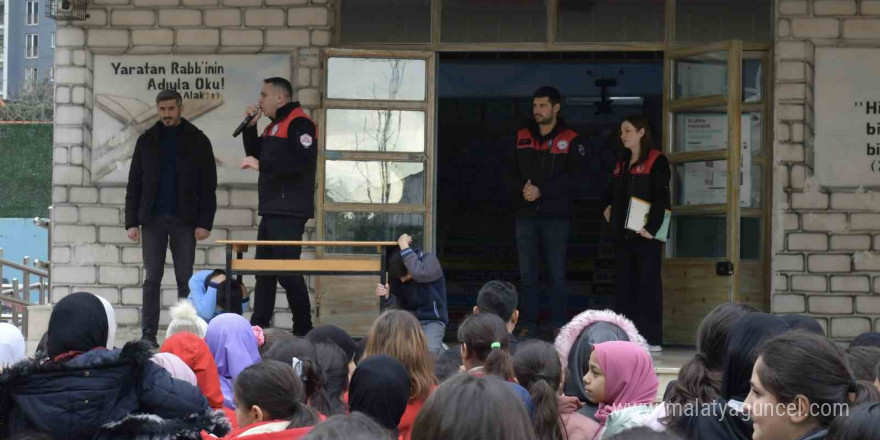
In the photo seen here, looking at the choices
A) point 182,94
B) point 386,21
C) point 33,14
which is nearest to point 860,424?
point 386,21

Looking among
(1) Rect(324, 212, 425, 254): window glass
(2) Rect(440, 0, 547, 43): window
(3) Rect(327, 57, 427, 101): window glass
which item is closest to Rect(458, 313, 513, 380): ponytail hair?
(1) Rect(324, 212, 425, 254): window glass

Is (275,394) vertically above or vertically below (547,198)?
below

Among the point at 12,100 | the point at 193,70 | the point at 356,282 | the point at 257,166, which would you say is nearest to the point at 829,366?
the point at 257,166

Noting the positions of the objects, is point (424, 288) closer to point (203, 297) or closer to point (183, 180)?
point (203, 297)

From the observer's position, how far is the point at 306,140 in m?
8.02

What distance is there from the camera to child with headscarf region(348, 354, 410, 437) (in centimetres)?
374

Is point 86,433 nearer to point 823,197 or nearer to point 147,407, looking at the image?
point 147,407

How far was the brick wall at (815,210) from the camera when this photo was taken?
8.85 metres

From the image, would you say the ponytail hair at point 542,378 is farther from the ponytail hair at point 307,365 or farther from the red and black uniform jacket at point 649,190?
the red and black uniform jacket at point 649,190

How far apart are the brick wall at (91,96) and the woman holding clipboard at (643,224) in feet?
7.60

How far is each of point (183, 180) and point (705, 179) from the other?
3700 millimetres

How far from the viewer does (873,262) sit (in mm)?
8859

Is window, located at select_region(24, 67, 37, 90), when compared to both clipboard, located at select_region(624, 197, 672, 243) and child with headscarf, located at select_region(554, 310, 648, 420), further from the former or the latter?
child with headscarf, located at select_region(554, 310, 648, 420)

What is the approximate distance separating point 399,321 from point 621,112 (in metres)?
8.57
